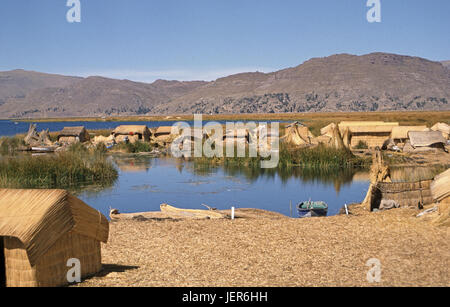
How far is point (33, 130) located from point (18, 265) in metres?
30.9

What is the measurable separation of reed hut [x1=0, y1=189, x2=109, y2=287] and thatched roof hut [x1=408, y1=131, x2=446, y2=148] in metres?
23.4

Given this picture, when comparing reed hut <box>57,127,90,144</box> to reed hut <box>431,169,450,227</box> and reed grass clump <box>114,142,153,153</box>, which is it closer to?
reed grass clump <box>114,142,153,153</box>

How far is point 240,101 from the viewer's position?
536 ft

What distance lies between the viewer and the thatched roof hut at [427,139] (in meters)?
26.1

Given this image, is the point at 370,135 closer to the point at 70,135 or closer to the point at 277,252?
the point at 70,135

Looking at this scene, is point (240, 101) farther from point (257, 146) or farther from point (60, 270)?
point (60, 270)

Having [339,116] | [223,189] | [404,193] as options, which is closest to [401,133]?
[223,189]

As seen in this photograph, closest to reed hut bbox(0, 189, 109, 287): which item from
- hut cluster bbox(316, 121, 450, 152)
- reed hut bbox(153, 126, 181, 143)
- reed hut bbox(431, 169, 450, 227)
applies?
reed hut bbox(431, 169, 450, 227)

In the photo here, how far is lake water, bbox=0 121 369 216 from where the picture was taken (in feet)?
48.4

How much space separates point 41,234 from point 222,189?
12557mm

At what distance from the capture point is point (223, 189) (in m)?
17.4

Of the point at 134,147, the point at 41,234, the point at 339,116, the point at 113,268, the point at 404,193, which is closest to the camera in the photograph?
the point at 41,234

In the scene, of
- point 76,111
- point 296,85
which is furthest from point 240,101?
point 76,111

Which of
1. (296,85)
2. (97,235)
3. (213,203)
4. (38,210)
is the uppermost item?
(296,85)
